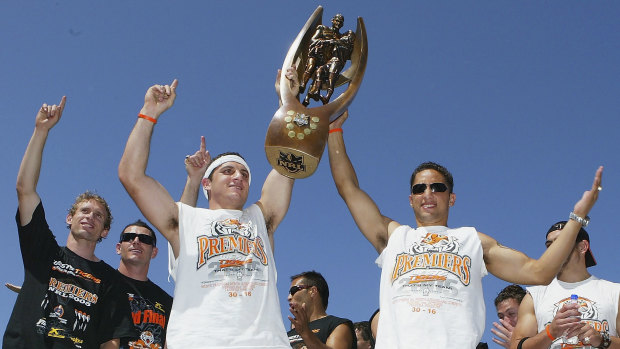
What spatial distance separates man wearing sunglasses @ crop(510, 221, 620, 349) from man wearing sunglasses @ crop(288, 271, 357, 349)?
1.78 metres

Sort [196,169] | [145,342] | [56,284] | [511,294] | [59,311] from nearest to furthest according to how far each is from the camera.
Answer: [59,311] < [56,284] < [145,342] < [196,169] < [511,294]

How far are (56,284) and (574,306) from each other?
451 centimetres

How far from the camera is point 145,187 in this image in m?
5.48

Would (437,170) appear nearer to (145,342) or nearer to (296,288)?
(296,288)

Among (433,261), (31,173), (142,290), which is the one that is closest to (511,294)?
(433,261)

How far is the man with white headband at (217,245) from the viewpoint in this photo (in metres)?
5.04

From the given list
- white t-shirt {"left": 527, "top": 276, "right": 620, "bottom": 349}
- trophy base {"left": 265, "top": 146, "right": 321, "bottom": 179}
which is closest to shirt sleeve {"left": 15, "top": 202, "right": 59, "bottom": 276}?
trophy base {"left": 265, "top": 146, "right": 321, "bottom": 179}

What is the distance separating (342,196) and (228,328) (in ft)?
5.96

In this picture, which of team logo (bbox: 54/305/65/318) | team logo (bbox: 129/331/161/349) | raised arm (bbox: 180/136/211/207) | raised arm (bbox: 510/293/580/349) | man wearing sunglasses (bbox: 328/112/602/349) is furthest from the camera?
raised arm (bbox: 180/136/211/207)

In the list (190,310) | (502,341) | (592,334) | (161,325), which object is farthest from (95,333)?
(592,334)

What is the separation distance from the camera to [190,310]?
5121mm

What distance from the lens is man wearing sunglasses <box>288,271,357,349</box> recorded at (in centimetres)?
624

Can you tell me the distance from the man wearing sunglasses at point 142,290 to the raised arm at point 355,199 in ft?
7.32

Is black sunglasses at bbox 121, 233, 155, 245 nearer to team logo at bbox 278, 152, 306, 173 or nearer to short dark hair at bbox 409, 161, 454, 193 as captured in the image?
team logo at bbox 278, 152, 306, 173
